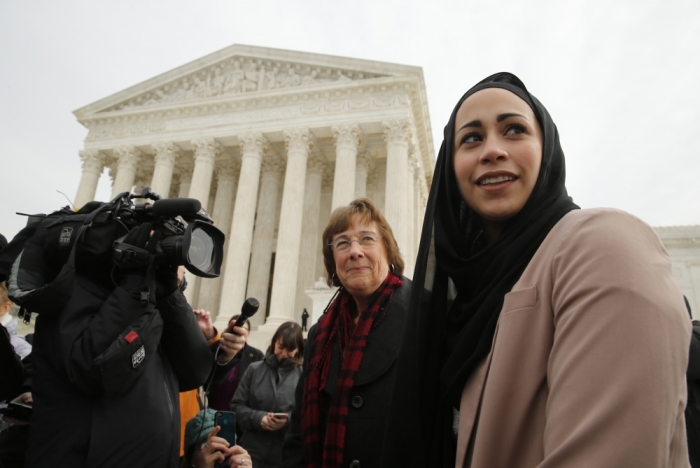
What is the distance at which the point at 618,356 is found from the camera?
2.90ft

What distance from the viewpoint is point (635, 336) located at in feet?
2.88

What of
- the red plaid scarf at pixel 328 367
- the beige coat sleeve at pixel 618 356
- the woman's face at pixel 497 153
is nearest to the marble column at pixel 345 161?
the red plaid scarf at pixel 328 367

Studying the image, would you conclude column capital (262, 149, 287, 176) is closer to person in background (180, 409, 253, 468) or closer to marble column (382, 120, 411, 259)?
marble column (382, 120, 411, 259)

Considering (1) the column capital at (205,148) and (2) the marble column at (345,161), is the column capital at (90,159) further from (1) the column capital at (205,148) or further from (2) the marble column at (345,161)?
(2) the marble column at (345,161)

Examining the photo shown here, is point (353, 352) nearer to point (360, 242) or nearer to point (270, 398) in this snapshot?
point (360, 242)

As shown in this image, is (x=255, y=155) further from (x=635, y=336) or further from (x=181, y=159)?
(x=635, y=336)

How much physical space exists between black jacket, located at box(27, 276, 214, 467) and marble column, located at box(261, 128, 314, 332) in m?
17.4

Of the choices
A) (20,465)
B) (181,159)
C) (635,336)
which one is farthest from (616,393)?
(181,159)

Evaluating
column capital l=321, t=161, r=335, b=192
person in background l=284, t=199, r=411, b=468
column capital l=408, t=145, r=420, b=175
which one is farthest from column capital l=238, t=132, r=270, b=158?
person in background l=284, t=199, r=411, b=468

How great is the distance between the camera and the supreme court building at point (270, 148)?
2119 centimetres

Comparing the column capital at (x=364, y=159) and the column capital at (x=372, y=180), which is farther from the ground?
the column capital at (x=364, y=159)

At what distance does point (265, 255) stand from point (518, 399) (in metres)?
23.7

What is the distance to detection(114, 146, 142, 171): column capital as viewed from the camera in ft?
83.7

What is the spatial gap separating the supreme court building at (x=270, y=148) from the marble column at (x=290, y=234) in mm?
54
